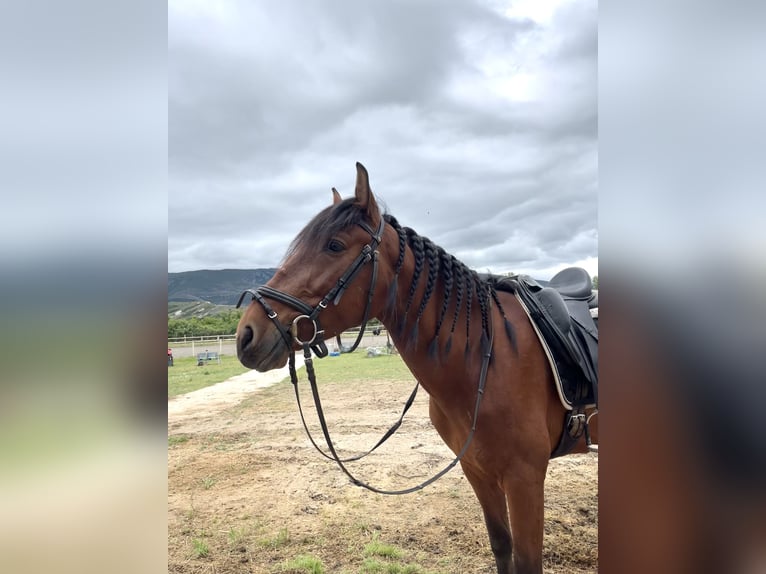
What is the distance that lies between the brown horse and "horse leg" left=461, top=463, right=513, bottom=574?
1.23ft

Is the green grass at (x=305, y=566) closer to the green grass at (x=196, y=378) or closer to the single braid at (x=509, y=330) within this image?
the single braid at (x=509, y=330)

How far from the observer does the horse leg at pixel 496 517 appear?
9.19ft

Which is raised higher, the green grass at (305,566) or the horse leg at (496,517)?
the horse leg at (496,517)

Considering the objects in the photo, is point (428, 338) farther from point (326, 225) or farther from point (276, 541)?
point (276, 541)

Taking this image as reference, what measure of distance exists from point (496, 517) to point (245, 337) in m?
2.12

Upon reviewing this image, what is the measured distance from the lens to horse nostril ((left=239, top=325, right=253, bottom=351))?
2141 mm

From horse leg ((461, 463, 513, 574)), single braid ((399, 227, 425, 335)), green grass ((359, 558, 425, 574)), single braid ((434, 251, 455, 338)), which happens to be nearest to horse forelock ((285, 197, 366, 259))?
single braid ((399, 227, 425, 335))

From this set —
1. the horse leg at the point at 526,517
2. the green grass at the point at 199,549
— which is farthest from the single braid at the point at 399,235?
the green grass at the point at 199,549

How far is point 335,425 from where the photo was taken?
8.46m

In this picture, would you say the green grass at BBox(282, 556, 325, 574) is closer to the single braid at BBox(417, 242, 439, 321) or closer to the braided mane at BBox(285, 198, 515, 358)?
the braided mane at BBox(285, 198, 515, 358)
